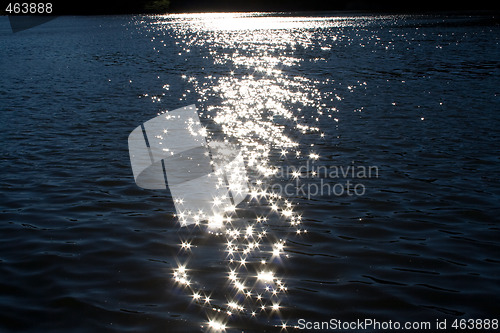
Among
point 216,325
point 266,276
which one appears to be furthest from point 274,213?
point 216,325

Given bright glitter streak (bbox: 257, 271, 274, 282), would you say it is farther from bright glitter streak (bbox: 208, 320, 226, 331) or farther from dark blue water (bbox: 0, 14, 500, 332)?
bright glitter streak (bbox: 208, 320, 226, 331)

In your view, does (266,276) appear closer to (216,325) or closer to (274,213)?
(216,325)

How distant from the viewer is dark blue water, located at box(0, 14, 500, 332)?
859 cm

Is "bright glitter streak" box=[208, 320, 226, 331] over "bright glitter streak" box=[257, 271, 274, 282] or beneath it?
beneath

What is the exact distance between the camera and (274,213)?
12.7m

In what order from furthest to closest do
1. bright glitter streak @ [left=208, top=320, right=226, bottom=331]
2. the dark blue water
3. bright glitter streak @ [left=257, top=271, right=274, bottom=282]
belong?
bright glitter streak @ [left=257, top=271, right=274, bottom=282] → the dark blue water → bright glitter streak @ [left=208, top=320, right=226, bottom=331]

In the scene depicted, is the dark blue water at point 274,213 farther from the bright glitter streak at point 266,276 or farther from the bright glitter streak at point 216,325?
the bright glitter streak at point 266,276

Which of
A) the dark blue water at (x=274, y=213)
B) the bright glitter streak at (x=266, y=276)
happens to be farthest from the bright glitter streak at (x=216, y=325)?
the bright glitter streak at (x=266, y=276)

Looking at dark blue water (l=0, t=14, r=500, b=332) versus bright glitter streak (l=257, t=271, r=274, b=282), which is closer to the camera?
dark blue water (l=0, t=14, r=500, b=332)

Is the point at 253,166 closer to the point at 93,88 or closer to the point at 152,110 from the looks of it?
the point at 152,110

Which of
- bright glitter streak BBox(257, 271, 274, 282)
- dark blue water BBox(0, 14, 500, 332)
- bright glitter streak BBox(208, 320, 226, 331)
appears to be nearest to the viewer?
bright glitter streak BBox(208, 320, 226, 331)

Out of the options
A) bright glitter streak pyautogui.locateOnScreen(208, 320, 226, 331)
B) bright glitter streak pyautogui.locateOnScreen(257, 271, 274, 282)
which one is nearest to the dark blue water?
bright glitter streak pyautogui.locateOnScreen(208, 320, 226, 331)

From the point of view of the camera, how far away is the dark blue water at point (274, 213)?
8.59 meters

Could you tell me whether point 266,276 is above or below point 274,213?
below
